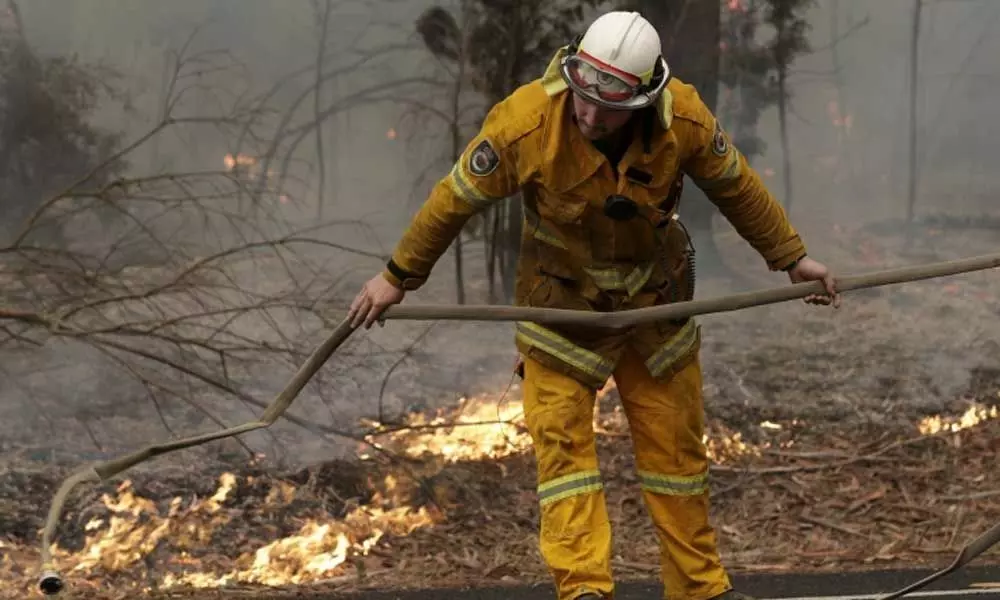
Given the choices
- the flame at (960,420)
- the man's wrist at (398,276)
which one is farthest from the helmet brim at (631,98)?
the flame at (960,420)

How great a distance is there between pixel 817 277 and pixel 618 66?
35.4 inches

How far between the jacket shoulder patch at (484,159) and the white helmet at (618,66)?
0.28 m

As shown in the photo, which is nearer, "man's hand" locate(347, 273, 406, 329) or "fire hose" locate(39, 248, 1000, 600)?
"fire hose" locate(39, 248, 1000, 600)

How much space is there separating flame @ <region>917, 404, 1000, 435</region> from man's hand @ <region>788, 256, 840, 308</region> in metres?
3.03

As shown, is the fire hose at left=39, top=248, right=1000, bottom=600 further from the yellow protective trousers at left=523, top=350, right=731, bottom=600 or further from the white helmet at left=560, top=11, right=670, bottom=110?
the white helmet at left=560, top=11, right=670, bottom=110

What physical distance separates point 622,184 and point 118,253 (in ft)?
11.1

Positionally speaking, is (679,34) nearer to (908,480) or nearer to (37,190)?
(908,480)

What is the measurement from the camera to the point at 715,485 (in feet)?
17.5

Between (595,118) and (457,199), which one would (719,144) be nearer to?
(595,118)

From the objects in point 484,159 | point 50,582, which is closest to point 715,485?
point 484,159

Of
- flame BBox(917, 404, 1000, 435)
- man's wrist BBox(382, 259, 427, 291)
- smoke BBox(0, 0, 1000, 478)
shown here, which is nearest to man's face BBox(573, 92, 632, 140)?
man's wrist BBox(382, 259, 427, 291)

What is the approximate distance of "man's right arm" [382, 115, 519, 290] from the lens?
9.49 feet

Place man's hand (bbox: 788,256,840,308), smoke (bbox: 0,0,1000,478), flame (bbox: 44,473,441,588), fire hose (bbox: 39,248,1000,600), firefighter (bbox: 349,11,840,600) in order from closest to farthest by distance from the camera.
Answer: fire hose (bbox: 39,248,1000,600), firefighter (bbox: 349,11,840,600), man's hand (bbox: 788,256,840,308), flame (bbox: 44,473,441,588), smoke (bbox: 0,0,1000,478)

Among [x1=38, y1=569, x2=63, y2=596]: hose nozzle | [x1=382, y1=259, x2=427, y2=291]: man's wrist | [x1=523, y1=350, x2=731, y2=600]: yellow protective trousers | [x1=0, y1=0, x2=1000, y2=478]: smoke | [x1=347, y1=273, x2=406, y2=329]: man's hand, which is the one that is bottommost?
[x1=38, y1=569, x2=63, y2=596]: hose nozzle
